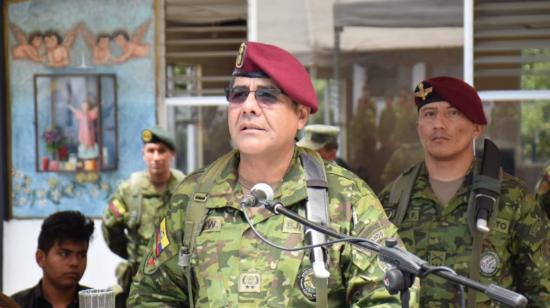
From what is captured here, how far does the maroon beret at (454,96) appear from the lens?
3.70 m

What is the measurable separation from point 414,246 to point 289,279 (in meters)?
1.28

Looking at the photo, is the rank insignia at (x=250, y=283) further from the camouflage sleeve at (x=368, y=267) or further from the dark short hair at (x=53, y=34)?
the dark short hair at (x=53, y=34)

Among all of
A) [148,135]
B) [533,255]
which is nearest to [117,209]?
[148,135]

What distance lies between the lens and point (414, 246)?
3.68 m

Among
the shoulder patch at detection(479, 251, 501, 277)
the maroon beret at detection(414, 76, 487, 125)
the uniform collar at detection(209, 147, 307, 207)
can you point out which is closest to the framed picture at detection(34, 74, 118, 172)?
the maroon beret at detection(414, 76, 487, 125)

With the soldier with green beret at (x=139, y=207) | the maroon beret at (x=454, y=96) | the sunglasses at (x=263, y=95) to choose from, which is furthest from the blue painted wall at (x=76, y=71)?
the sunglasses at (x=263, y=95)

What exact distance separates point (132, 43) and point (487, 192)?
3.04 metres

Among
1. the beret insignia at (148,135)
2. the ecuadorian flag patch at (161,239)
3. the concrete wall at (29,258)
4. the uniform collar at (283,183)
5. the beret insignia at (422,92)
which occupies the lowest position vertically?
the concrete wall at (29,258)

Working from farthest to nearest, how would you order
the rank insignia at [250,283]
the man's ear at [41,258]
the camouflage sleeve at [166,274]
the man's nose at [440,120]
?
the man's ear at [41,258] → the man's nose at [440,120] → the camouflage sleeve at [166,274] → the rank insignia at [250,283]

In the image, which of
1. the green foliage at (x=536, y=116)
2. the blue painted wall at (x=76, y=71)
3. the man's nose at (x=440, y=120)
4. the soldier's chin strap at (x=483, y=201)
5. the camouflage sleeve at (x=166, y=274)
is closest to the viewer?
the camouflage sleeve at (x=166, y=274)

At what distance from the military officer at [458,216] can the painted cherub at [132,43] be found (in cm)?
260

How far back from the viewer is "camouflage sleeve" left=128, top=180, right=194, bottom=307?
2648 mm

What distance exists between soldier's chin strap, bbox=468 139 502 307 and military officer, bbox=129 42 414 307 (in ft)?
3.42

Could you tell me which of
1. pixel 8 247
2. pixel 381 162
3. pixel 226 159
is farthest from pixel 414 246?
pixel 8 247
